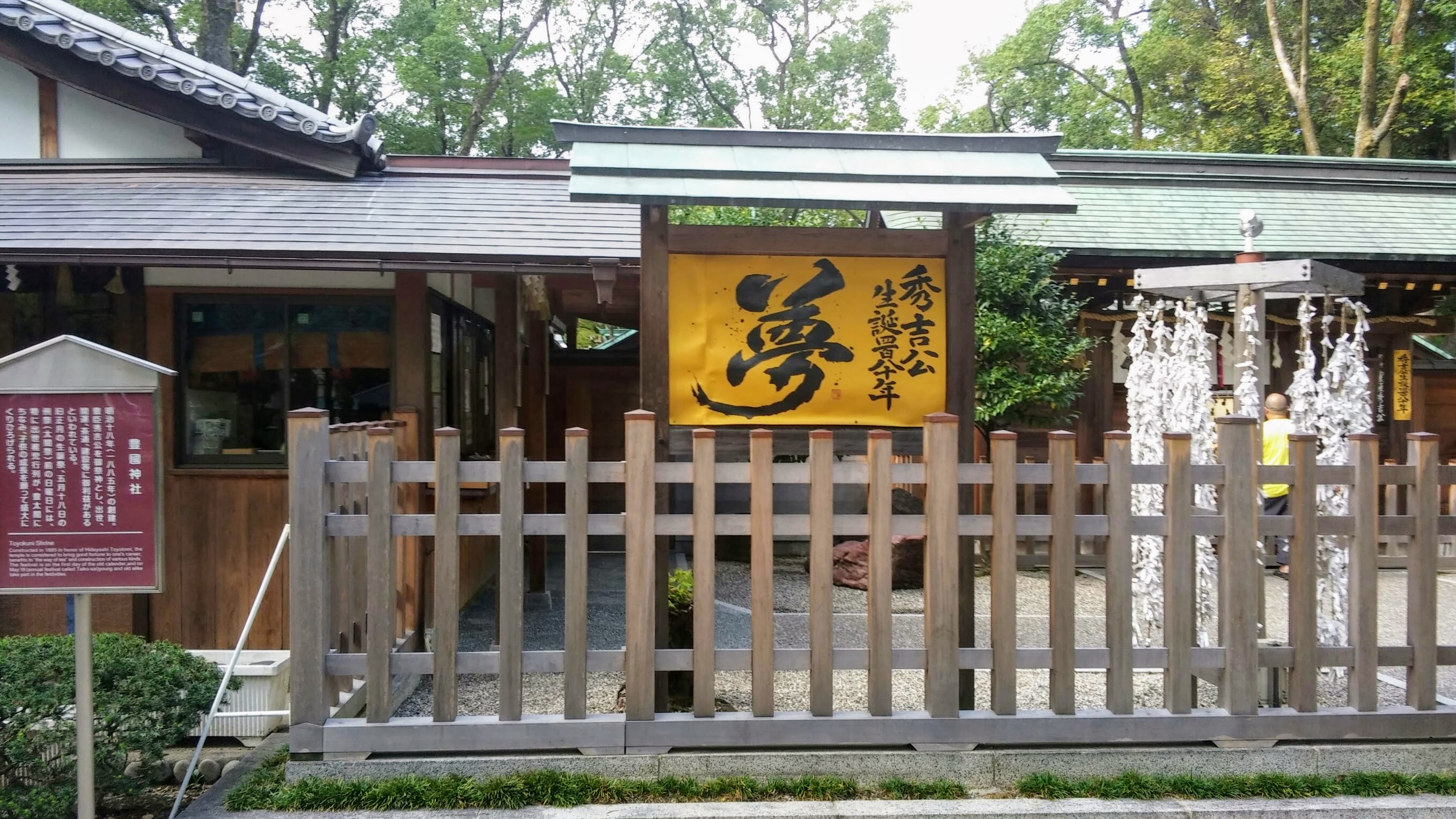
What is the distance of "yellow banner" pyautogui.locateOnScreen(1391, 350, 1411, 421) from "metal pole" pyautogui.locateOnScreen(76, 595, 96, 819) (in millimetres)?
14060

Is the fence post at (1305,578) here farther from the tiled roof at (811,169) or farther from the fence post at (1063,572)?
the tiled roof at (811,169)

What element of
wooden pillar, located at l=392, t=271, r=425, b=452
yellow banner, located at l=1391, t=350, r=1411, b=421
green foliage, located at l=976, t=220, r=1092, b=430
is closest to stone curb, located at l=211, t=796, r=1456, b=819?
wooden pillar, located at l=392, t=271, r=425, b=452

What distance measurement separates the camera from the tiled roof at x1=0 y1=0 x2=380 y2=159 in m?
7.39

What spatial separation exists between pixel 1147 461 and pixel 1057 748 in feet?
8.05

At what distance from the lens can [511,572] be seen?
4348mm

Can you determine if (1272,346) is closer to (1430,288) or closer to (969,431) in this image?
(1430,288)

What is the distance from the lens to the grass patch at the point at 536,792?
4.14 m

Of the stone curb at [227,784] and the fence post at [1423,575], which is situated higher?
the fence post at [1423,575]

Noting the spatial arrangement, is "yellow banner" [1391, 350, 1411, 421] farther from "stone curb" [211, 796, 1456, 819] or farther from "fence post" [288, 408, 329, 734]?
"fence post" [288, 408, 329, 734]


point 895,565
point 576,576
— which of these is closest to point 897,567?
point 895,565

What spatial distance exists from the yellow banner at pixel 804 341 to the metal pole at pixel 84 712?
8.84 feet

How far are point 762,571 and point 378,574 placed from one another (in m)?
1.76

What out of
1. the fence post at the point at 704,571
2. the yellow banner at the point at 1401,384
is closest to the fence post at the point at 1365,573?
the fence post at the point at 704,571

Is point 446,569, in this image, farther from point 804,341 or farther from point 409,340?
point 409,340
